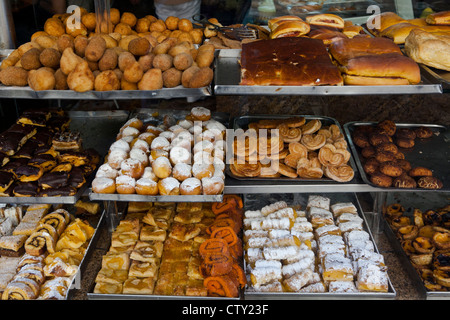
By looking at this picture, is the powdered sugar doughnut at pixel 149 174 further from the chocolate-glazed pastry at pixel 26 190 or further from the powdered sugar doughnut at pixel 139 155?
the chocolate-glazed pastry at pixel 26 190

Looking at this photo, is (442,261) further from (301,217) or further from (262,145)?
(262,145)

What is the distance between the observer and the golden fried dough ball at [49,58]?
2727 mm

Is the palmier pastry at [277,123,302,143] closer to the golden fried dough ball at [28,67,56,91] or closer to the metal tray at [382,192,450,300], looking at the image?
the metal tray at [382,192,450,300]

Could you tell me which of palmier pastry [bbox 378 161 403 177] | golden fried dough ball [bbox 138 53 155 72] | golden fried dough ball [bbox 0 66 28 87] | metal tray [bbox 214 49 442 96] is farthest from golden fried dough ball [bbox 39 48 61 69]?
palmier pastry [bbox 378 161 403 177]

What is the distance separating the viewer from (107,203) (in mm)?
3387

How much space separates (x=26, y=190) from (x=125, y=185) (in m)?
0.73

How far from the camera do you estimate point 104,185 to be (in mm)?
2773

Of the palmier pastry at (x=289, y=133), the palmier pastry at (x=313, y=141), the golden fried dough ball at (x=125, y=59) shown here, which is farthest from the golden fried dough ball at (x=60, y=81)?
the palmier pastry at (x=313, y=141)

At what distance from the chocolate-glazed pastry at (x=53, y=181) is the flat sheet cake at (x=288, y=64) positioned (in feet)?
4.62

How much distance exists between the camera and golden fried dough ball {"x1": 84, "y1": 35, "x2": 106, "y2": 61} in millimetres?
2711

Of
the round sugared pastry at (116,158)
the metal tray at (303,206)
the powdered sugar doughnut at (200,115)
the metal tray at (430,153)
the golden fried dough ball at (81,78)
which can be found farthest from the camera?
the powdered sugar doughnut at (200,115)

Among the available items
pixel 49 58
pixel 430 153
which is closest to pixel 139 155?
pixel 49 58

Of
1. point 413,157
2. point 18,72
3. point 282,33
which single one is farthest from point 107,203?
point 413,157

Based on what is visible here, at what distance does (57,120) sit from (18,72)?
95cm
